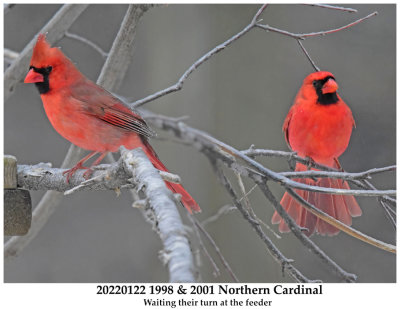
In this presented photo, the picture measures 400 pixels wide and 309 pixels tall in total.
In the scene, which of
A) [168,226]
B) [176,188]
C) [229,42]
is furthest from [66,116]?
[168,226]

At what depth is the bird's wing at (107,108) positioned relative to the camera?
111 centimetres

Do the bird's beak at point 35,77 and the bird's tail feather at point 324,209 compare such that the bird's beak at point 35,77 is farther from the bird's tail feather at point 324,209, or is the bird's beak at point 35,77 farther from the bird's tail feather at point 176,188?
the bird's tail feather at point 324,209

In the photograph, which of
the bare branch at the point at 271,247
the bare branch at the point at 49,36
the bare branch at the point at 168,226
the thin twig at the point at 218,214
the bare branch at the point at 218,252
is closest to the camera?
the bare branch at the point at 168,226

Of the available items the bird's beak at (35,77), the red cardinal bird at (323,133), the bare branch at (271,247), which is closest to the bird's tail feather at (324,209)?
the red cardinal bird at (323,133)

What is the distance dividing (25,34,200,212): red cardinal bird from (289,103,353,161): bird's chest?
0.27 m

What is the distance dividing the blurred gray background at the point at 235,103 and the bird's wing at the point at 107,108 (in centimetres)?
9

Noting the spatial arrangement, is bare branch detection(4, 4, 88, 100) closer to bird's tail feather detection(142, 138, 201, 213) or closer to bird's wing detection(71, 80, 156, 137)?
bird's wing detection(71, 80, 156, 137)

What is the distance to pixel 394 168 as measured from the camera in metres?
1.08

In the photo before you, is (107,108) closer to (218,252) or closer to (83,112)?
(83,112)

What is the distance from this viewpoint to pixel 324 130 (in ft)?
3.98

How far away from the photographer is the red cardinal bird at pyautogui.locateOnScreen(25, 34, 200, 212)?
113 cm

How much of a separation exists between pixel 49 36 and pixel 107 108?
316mm

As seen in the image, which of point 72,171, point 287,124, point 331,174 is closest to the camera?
point 331,174

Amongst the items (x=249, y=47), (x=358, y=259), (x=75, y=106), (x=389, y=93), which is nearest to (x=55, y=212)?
(x=75, y=106)
